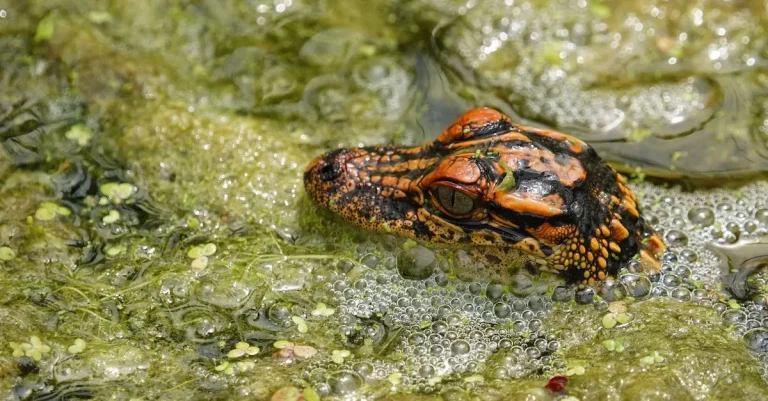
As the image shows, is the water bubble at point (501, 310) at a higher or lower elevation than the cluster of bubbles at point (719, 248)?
lower

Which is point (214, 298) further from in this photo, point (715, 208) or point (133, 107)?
point (715, 208)

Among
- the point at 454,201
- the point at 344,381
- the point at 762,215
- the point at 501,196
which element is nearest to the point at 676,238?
the point at 762,215

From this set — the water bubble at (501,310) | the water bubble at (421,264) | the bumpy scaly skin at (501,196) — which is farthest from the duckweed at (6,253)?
the water bubble at (501,310)

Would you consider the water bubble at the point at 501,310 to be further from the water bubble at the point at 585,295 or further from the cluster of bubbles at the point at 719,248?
the cluster of bubbles at the point at 719,248

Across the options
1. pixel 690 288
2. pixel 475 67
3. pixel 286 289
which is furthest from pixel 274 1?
pixel 690 288

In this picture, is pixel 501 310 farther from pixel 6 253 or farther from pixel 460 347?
pixel 6 253

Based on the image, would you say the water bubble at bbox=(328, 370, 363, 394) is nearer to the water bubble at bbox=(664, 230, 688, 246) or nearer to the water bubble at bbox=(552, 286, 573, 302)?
the water bubble at bbox=(552, 286, 573, 302)

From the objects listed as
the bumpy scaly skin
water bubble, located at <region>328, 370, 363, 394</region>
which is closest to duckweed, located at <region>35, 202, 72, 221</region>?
the bumpy scaly skin
